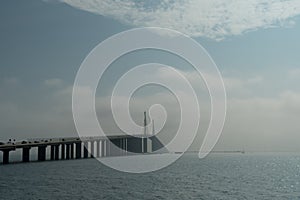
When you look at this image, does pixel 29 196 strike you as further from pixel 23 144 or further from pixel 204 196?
pixel 23 144

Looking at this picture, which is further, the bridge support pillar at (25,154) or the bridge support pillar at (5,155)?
the bridge support pillar at (25,154)

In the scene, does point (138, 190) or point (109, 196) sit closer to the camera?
point (109, 196)

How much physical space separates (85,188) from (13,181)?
1752cm

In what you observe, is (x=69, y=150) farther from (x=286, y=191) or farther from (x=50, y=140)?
(x=286, y=191)

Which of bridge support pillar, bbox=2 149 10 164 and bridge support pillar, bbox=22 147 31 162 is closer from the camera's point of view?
bridge support pillar, bbox=2 149 10 164

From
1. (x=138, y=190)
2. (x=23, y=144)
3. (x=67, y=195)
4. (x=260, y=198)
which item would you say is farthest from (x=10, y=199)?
(x=23, y=144)

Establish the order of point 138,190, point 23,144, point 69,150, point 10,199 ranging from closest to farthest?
point 10,199 < point 138,190 < point 23,144 < point 69,150

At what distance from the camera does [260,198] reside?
59.8m

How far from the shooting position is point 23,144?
143750mm

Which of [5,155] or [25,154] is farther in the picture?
[25,154]

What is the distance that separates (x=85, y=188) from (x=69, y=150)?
416 feet

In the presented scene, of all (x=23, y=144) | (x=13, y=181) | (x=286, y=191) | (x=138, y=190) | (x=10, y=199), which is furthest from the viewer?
(x=23, y=144)

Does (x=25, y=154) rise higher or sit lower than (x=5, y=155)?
lower

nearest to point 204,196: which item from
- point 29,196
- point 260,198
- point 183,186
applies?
point 260,198
